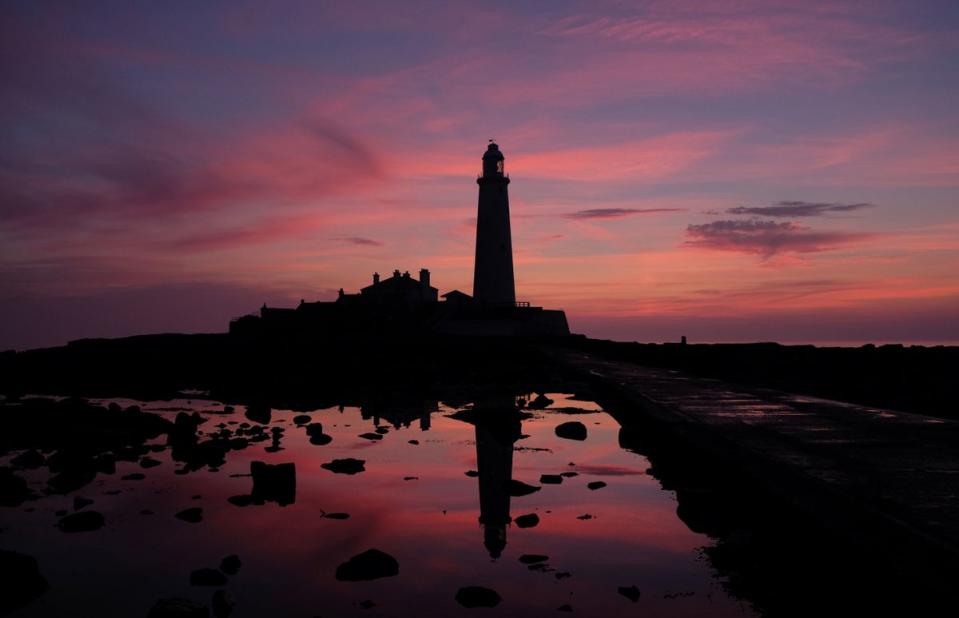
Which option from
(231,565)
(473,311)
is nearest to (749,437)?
(231,565)

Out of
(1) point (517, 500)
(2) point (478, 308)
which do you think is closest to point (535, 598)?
(1) point (517, 500)

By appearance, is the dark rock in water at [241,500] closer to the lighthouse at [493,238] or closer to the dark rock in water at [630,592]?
the dark rock in water at [630,592]

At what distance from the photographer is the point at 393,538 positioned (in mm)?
8398

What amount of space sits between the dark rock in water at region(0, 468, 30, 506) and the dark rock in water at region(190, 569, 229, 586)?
4.28 metres

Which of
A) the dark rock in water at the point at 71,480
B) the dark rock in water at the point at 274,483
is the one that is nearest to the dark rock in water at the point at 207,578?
the dark rock in water at the point at 274,483

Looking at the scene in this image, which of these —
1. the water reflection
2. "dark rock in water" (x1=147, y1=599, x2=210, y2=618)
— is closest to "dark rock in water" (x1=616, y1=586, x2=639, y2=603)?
the water reflection

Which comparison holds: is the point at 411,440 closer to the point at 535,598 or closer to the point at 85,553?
the point at 85,553

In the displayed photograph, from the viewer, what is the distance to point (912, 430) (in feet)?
34.1

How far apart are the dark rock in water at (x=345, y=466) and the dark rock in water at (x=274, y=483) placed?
53.6 inches

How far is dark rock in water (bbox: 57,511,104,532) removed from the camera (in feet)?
28.7

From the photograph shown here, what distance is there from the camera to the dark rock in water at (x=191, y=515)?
30.0ft

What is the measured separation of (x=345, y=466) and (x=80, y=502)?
12.5 feet

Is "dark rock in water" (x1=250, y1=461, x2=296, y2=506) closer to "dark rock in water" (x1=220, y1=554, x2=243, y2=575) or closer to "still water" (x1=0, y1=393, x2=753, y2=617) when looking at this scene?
"still water" (x1=0, y1=393, x2=753, y2=617)

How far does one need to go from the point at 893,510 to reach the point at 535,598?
2.90 metres
